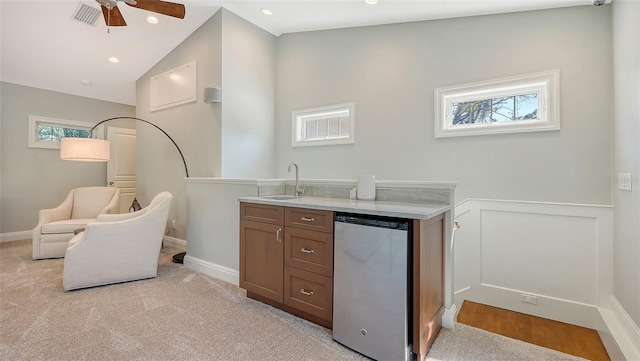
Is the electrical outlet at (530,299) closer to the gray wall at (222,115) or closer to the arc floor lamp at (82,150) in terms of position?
the gray wall at (222,115)

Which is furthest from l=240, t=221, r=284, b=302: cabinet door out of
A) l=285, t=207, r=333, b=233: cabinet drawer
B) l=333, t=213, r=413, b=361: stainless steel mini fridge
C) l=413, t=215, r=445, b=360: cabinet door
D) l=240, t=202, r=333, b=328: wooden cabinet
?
l=413, t=215, r=445, b=360: cabinet door

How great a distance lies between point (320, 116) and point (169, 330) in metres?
3.02

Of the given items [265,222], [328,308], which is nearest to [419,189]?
[328,308]

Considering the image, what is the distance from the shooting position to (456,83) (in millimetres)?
3086

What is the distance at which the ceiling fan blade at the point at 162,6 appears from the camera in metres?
2.57

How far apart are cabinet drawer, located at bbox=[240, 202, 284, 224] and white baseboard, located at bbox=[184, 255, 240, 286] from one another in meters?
0.80

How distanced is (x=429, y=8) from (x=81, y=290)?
14.8ft

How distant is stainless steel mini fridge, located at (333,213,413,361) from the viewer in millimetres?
1671

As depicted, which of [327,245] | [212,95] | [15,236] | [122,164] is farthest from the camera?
[122,164]

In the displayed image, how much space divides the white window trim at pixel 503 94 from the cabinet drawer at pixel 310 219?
186 cm

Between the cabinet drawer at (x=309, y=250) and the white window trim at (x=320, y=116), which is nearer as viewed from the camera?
the cabinet drawer at (x=309, y=250)

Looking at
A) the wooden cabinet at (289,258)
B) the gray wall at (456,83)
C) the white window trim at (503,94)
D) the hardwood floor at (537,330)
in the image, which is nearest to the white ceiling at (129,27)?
the gray wall at (456,83)

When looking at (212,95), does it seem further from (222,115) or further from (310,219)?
(310,219)

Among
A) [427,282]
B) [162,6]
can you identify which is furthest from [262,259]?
[162,6]
